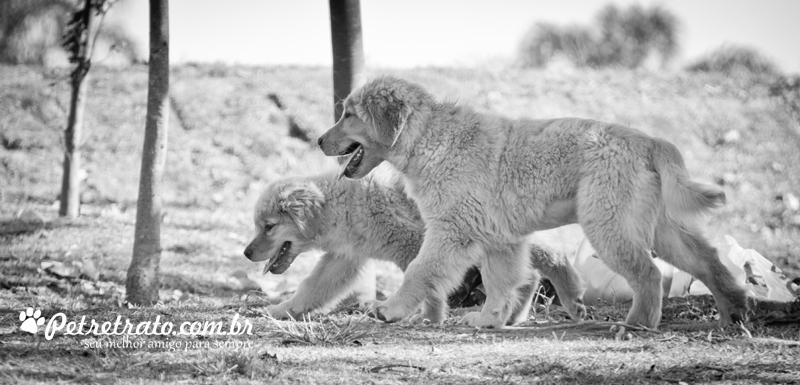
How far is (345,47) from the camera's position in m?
6.42

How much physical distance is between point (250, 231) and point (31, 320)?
20.1 feet

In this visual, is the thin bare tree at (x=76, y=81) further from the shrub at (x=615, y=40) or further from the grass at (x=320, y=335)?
the shrub at (x=615, y=40)

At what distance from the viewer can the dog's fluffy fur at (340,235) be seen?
17.8 feet

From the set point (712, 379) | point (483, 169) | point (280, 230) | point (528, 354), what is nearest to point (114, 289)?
point (280, 230)

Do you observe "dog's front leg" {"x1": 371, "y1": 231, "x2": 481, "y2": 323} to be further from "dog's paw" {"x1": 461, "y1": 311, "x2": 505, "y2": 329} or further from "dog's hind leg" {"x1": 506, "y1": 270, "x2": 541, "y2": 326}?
"dog's hind leg" {"x1": 506, "y1": 270, "x2": 541, "y2": 326}

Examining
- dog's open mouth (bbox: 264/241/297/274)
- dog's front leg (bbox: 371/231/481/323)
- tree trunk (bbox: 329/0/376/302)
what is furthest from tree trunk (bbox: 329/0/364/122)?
dog's front leg (bbox: 371/231/481/323)

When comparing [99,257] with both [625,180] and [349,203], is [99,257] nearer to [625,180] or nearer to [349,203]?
A: [349,203]

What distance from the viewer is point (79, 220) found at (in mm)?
9148

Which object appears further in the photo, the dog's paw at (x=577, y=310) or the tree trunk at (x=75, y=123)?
the tree trunk at (x=75, y=123)

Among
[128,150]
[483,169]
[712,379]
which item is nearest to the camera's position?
[712,379]

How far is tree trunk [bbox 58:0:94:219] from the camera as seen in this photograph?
8508 mm

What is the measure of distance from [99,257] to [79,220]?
5.20ft

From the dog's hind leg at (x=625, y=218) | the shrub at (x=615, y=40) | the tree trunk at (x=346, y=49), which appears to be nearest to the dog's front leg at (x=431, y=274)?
the dog's hind leg at (x=625, y=218)

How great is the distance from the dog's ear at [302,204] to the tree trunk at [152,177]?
46.5 inches
